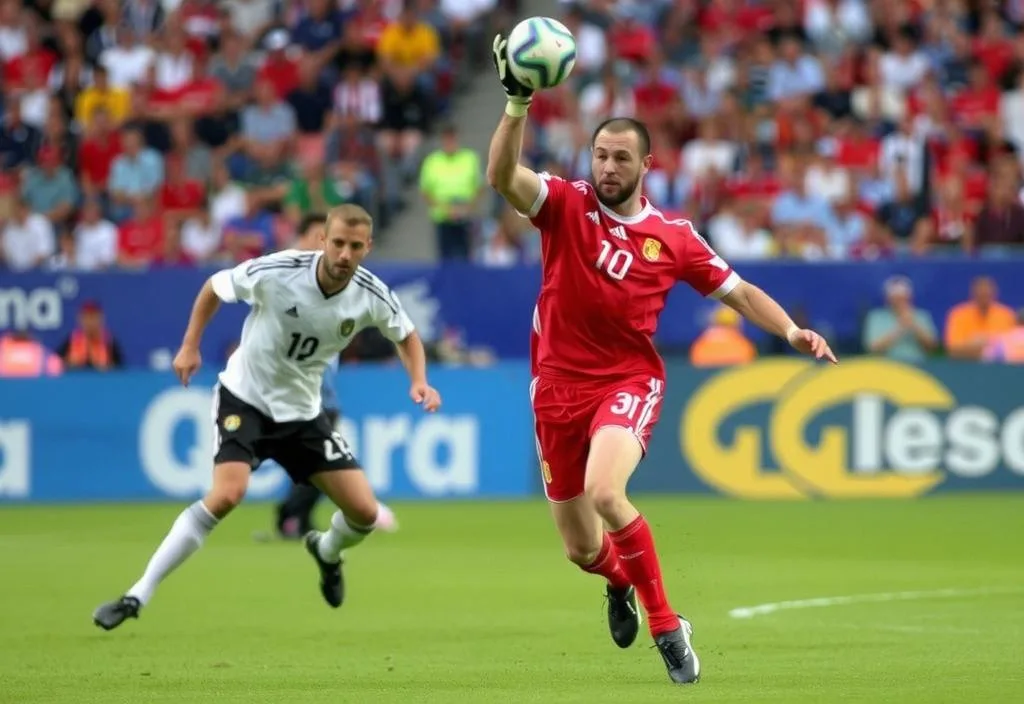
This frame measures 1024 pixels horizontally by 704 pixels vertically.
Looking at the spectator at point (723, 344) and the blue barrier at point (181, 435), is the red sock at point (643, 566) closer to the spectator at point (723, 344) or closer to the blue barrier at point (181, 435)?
the blue barrier at point (181, 435)

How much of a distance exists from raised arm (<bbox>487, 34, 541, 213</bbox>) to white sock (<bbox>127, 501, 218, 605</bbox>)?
2.69 metres

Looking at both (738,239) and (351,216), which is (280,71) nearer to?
(738,239)

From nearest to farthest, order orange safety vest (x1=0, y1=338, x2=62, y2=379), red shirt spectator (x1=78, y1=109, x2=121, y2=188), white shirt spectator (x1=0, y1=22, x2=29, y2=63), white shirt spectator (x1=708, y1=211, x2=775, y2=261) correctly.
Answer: orange safety vest (x1=0, y1=338, x2=62, y2=379) → white shirt spectator (x1=708, y1=211, x2=775, y2=261) → red shirt spectator (x1=78, y1=109, x2=121, y2=188) → white shirt spectator (x1=0, y1=22, x2=29, y2=63)

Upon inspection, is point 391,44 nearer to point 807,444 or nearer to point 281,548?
point 807,444

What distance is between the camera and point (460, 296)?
70.1 ft

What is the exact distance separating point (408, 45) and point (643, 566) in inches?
710

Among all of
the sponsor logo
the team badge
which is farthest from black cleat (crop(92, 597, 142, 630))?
the sponsor logo

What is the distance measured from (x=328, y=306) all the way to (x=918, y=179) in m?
13.9

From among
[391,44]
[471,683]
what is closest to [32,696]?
[471,683]

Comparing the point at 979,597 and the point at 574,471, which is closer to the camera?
the point at 574,471

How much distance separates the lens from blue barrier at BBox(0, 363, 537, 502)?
1939 cm

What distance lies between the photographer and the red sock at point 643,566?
8.97m

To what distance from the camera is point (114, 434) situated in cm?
1955

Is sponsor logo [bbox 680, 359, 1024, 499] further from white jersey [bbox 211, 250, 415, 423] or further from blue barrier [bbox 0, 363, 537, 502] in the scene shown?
white jersey [bbox 211, 250, 415, 423]
